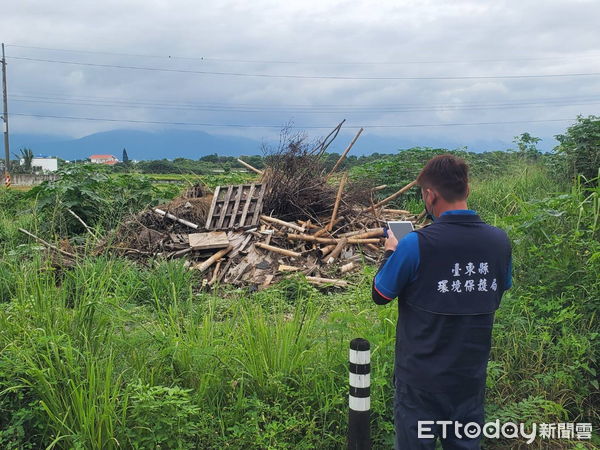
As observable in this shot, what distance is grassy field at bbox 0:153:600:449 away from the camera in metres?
3.22

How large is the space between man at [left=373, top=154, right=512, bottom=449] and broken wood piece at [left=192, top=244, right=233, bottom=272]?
6761 mm

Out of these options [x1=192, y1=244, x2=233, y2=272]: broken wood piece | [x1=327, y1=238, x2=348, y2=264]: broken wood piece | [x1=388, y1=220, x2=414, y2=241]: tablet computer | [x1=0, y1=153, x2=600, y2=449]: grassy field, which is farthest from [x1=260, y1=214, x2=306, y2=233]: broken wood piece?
[x1=388, y1=220, x2=414, y2=241]: tablet computer

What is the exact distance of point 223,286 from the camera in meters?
8.62

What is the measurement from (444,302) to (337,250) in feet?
23.6

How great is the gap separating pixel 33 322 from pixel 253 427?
70.5 inches

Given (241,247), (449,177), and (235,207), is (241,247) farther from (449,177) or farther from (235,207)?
(449,177)

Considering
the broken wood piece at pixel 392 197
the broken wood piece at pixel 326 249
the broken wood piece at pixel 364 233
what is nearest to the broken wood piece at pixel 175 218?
the broken wood piece at pixel 326 249

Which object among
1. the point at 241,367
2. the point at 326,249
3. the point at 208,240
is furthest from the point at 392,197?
the point at 241,367

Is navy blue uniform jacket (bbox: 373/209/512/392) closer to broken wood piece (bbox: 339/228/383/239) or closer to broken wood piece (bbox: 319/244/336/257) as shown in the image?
broken wood piece (bbox: 319/244/336/257)

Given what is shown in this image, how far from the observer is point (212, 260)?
9.30 meters

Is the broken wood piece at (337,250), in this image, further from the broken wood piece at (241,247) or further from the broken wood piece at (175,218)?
the broken wood piece at (175,218)

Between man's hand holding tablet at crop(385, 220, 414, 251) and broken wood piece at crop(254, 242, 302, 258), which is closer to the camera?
man's hand holding tablet at crop(385, 220, 414, 251)

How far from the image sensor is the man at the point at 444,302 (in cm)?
250

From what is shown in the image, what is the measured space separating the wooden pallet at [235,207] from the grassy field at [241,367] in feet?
18.3
